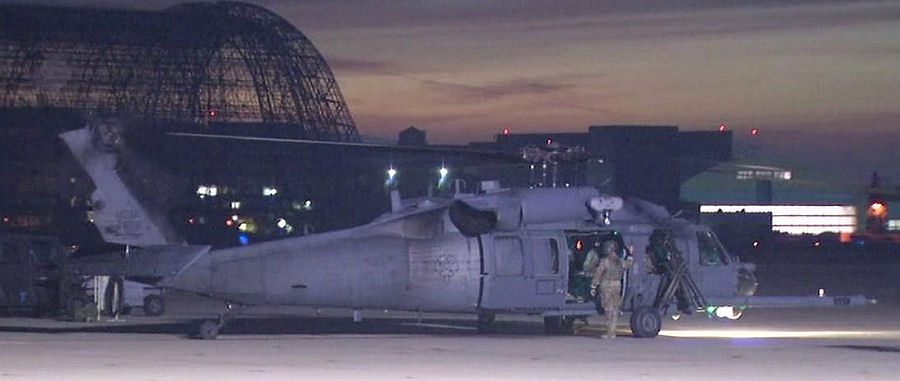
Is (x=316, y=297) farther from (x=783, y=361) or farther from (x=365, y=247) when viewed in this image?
(x=783, y=361)

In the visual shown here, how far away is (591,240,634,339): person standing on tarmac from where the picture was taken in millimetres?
20625

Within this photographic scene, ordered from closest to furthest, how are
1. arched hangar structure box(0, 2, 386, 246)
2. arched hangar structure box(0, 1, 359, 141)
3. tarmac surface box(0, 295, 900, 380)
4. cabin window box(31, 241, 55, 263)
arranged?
tarmac surface box(0, 295, 900, 380), cabin window box(31, 241, 55, 263), arched hangar structure box(0, 2, 386, 246), arched hangar structure box(0, 1, 359, 141)

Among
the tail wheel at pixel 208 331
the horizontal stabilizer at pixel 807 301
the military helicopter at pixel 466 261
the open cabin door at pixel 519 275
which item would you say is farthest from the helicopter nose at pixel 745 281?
the tail wheel at pixel 208 331

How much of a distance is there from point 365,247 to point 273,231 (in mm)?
30304

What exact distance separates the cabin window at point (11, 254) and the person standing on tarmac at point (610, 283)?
11.8 meters

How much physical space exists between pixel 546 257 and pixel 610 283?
38.4 inches

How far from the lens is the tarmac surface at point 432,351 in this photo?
15.5m

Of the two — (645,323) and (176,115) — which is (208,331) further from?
(176,115)

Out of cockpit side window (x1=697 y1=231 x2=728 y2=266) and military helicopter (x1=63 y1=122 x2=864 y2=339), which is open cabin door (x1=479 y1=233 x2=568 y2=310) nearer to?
military helicopter (x1=63 y1=122 x2=864 y2=339)

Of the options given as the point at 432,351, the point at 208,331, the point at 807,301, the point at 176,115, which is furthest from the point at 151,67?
the point at 432,351

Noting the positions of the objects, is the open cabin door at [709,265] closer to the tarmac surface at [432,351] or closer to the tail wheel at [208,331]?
the tarmac surface at [432,351]

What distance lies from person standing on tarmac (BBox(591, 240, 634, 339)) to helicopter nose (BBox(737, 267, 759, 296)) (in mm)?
2441

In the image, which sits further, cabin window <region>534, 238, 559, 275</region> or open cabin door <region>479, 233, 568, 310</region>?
cabin window <region>534, 238, 559, 275</region>

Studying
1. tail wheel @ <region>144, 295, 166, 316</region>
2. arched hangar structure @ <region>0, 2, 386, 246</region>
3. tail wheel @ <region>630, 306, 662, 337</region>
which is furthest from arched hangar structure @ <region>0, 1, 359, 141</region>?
tail wheel @ <region>630, 306, 662, 337</region>
